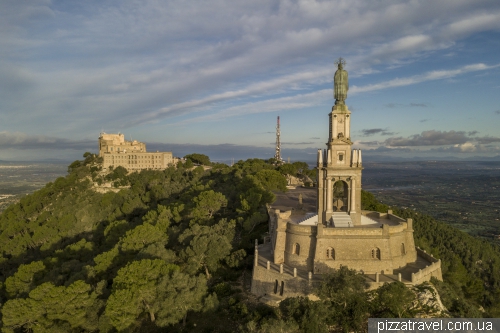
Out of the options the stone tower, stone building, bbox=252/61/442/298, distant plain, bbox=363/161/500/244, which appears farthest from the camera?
distant plain, bbox=363/161/500/244

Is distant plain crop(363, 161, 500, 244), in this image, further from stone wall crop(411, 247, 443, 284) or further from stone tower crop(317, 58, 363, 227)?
stone tower crop(317, 58, 363, 227)

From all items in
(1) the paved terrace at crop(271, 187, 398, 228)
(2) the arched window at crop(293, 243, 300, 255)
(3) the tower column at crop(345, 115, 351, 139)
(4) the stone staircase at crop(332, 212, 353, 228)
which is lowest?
(2) the arched window at crop(293, 243, 300, 255)

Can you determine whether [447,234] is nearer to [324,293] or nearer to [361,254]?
[361,254]

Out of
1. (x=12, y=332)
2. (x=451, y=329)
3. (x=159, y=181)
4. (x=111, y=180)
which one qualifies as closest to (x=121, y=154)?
(x=111, y=180)

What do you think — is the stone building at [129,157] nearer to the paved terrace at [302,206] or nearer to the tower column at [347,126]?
the paved terrace at [302,206]

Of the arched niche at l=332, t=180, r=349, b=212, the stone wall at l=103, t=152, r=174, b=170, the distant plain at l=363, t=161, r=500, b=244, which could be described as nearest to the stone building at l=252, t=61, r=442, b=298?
the arched niche at l=332, t=180, r=349, b=212

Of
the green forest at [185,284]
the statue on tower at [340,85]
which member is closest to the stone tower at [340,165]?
the statue on tower at [340,85]
